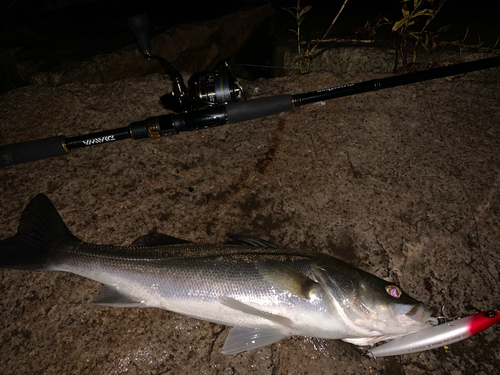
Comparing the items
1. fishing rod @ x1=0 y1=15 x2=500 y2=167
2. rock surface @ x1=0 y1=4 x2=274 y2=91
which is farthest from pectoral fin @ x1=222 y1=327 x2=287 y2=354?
rock surface @ x1=0 y1=4 x2=274 y2=91

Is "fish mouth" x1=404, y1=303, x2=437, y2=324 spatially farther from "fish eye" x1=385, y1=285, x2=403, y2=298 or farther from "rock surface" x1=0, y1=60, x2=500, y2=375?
"rock surface" x1=0, y1=60, x2=500, y2=375

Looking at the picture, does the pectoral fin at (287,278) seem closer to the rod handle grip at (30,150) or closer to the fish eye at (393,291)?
the fish eye at (393,291)

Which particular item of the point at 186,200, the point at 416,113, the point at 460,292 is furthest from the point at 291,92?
the point at 460,292

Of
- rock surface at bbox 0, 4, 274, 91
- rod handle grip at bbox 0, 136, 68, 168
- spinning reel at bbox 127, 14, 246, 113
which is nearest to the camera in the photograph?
rod handle grip at bbox 0, 136, 68, 168

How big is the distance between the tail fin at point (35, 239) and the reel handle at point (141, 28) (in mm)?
2004

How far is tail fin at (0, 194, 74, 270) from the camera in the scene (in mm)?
2137

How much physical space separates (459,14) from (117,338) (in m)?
8.52

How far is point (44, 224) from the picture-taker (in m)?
2.27

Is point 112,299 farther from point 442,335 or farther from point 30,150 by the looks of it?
point 442,335

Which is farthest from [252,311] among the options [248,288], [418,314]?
[418,314]

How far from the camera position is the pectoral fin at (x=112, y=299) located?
1997mm

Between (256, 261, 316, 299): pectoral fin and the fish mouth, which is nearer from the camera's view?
the fish mouth

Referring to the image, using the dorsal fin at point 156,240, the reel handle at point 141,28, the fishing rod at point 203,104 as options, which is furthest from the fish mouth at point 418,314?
the reel handle at point 141,28

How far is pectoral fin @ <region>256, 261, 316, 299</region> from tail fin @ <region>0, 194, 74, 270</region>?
63.4 inches
